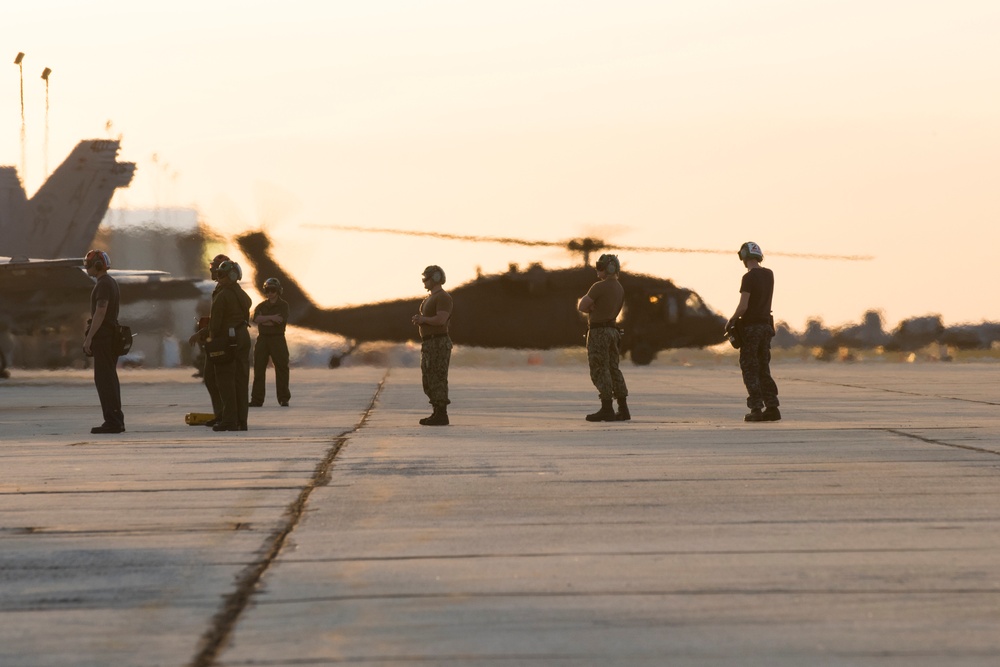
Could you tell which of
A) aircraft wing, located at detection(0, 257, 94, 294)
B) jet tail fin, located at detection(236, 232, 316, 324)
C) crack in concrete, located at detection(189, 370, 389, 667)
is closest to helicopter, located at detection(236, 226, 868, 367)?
jet tail fin, located at detection(236, 232, 316, 324)

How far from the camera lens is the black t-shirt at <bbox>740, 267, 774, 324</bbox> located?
49.8ft

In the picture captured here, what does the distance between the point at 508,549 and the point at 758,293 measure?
9150 mm

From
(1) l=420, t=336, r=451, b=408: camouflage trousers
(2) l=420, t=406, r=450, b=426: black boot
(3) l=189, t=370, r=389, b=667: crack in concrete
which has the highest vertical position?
(1) l=420, t=336, r=451, b=408: camouflage trousers

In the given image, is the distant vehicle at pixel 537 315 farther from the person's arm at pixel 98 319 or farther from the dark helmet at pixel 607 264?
the person's arm at pixel 98 319

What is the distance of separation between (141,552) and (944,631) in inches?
149

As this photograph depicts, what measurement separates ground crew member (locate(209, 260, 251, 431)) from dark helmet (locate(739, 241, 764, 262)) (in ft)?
18.2

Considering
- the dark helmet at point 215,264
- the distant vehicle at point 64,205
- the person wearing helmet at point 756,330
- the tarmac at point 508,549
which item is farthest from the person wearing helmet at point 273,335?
the distant vehicle at point 64,205

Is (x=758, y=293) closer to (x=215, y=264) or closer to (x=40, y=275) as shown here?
(x=215, y=264)

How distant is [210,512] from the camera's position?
8.04m

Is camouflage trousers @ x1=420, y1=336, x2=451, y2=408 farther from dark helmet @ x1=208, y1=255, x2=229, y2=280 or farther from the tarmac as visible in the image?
dark helmet @ x1=208, y1=255, x2=229, y2=280

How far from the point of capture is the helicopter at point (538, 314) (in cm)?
4184

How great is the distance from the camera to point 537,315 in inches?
1656

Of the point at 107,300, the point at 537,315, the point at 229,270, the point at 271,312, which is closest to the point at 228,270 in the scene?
the point at 229,270

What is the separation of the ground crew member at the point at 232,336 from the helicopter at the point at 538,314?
26.0m
